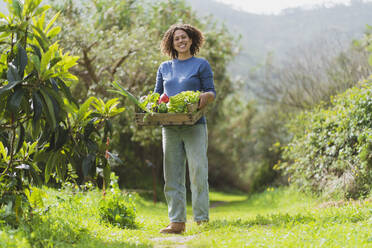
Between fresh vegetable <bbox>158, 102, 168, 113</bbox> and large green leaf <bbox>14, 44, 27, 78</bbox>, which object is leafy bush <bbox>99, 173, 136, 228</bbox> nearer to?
fresh vegetable <bbox>158, 102, 168, 113</bbox>

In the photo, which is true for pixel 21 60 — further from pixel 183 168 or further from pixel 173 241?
pixel 183 168

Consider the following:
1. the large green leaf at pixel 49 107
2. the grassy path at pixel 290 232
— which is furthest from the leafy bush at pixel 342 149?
the large green leaf at pixel 49 107

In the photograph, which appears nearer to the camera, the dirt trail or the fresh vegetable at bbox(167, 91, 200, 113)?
the dirt trail

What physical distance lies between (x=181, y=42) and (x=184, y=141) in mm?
1002

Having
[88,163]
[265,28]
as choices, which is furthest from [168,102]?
[265,28]

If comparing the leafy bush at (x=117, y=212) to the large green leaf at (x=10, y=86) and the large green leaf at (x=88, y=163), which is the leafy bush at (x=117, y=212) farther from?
the large green leaf at (x=10, y=86)

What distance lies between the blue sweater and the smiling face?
0.10 metres

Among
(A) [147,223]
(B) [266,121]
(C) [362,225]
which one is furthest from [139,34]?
(B) [266,121]

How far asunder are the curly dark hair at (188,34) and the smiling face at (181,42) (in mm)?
69

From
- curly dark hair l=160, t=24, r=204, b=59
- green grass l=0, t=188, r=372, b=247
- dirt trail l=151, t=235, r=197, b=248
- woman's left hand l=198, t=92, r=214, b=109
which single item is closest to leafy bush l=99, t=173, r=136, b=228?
green grass l=0, t=188, r=372, b=247

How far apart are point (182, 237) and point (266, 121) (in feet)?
42.4

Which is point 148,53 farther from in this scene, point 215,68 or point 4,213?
Result: point 4,213

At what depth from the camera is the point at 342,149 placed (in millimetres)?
5746

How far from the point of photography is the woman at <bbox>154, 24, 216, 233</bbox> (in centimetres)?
395
